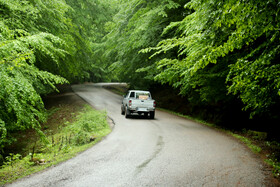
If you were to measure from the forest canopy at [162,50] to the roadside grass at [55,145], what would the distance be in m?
0.88

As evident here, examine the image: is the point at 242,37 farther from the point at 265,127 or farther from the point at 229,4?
the point at 265,127

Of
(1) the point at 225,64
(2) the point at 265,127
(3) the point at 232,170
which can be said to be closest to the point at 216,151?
(3) the point at 232,170

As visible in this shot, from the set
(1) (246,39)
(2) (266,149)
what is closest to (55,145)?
(1) (246,39)

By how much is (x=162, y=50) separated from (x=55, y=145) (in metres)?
6.72

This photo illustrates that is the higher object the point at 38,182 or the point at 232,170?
the point at 232,170

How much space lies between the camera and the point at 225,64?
1106cm

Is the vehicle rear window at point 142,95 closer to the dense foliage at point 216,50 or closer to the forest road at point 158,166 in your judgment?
the dense foliage at point 216,50

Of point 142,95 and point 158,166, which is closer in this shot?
point 158,166

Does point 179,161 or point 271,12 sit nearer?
point 271,12

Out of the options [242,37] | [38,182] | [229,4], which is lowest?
[38,182]

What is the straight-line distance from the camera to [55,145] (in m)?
9.64

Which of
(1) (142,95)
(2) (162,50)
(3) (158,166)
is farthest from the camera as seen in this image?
(1) (142,95)

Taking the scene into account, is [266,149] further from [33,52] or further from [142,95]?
[33,52]

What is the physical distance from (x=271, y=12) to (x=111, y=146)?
6.30 metres
